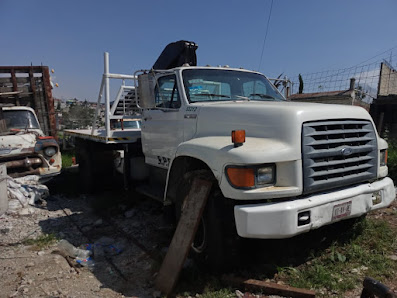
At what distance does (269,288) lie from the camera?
2789mm

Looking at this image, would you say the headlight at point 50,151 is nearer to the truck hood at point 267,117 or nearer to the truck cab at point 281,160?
the truck cab at point 281,160

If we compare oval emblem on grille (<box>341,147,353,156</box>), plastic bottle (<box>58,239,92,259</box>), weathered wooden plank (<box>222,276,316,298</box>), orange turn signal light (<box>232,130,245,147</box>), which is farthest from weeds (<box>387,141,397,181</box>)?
plastic bottle (<box>58,239,92,259</box>)

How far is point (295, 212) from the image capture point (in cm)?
256

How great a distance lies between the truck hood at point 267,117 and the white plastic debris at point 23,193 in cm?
366

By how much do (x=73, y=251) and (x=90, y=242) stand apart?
16.4 inches

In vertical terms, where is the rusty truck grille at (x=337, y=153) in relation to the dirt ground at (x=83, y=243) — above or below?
above

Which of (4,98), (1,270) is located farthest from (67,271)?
(4,98)

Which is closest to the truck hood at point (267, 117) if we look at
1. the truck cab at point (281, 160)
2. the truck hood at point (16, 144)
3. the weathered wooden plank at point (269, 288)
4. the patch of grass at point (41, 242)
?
the truck cab at point (281, 160)

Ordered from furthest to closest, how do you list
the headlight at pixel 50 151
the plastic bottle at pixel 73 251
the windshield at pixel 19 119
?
the windshield at pixel 19 119
the headlight at pixel 50 151
the plastic bottle at pixel 73 251

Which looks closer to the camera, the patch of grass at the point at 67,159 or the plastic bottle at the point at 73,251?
the plastic bottle at the point at 73,251

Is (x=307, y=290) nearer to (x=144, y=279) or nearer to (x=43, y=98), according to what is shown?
(x=144, y=279)

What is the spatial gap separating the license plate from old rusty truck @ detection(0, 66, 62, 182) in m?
5.40

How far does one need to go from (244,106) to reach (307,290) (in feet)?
5.87

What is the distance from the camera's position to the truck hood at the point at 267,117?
2.82 m
